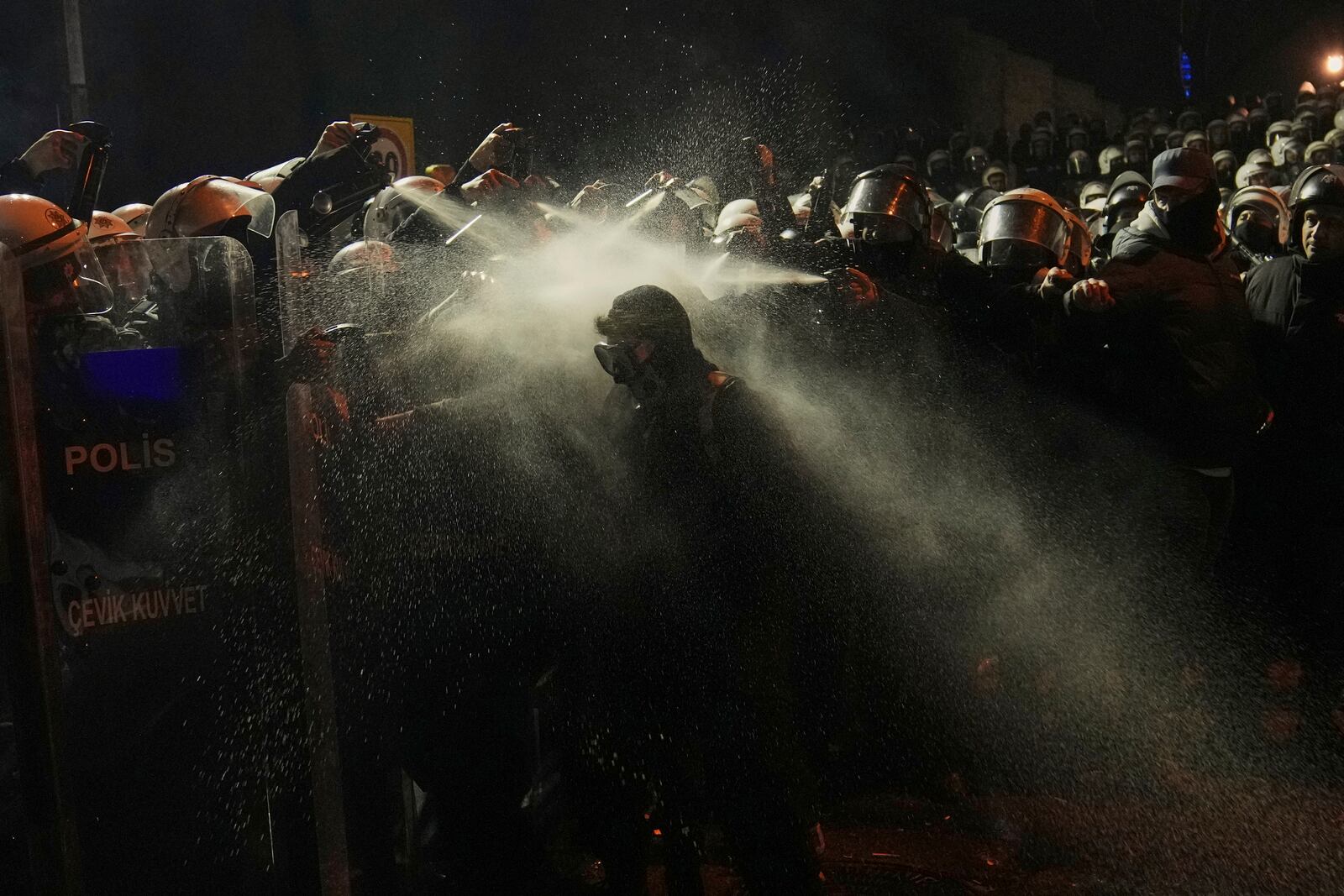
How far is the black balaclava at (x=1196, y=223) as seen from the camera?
3.97 metres

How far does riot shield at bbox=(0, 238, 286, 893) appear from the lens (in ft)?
7.72

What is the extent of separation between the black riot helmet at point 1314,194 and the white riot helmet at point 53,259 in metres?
4.37

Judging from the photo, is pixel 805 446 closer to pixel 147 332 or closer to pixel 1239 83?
pixel 147 332

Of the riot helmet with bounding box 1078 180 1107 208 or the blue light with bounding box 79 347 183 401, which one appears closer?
the blue light with bounding box 79 347 183 401

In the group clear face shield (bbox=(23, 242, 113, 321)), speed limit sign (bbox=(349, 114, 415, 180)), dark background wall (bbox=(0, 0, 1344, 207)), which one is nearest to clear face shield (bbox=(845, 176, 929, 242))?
clear face shield (bbox=(23, 242, 113, 321))

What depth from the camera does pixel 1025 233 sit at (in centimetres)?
468

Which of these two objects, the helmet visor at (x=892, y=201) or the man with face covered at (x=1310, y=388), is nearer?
the man with face covered at (x=1310, y=388)

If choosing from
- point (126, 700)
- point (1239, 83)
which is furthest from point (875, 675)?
→ point (1239, 83)

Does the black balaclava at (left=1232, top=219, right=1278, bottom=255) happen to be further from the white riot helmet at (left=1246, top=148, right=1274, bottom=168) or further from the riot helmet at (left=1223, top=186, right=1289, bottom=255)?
the white riot helmet at (left=1246, top=148, right=1274, bottom=168)

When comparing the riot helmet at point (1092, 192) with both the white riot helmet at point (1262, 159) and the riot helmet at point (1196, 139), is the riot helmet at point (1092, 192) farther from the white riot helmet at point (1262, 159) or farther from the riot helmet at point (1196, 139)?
the white riot helmet at point (1262, 159)

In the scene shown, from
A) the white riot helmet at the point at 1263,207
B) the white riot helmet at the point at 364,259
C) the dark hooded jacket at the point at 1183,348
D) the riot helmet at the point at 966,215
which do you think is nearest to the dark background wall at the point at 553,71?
the riot helmet at the point at 966,215

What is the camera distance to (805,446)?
11.6ft

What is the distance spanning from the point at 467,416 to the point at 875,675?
1.85m

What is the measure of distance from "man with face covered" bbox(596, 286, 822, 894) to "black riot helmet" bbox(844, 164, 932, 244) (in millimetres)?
1368
